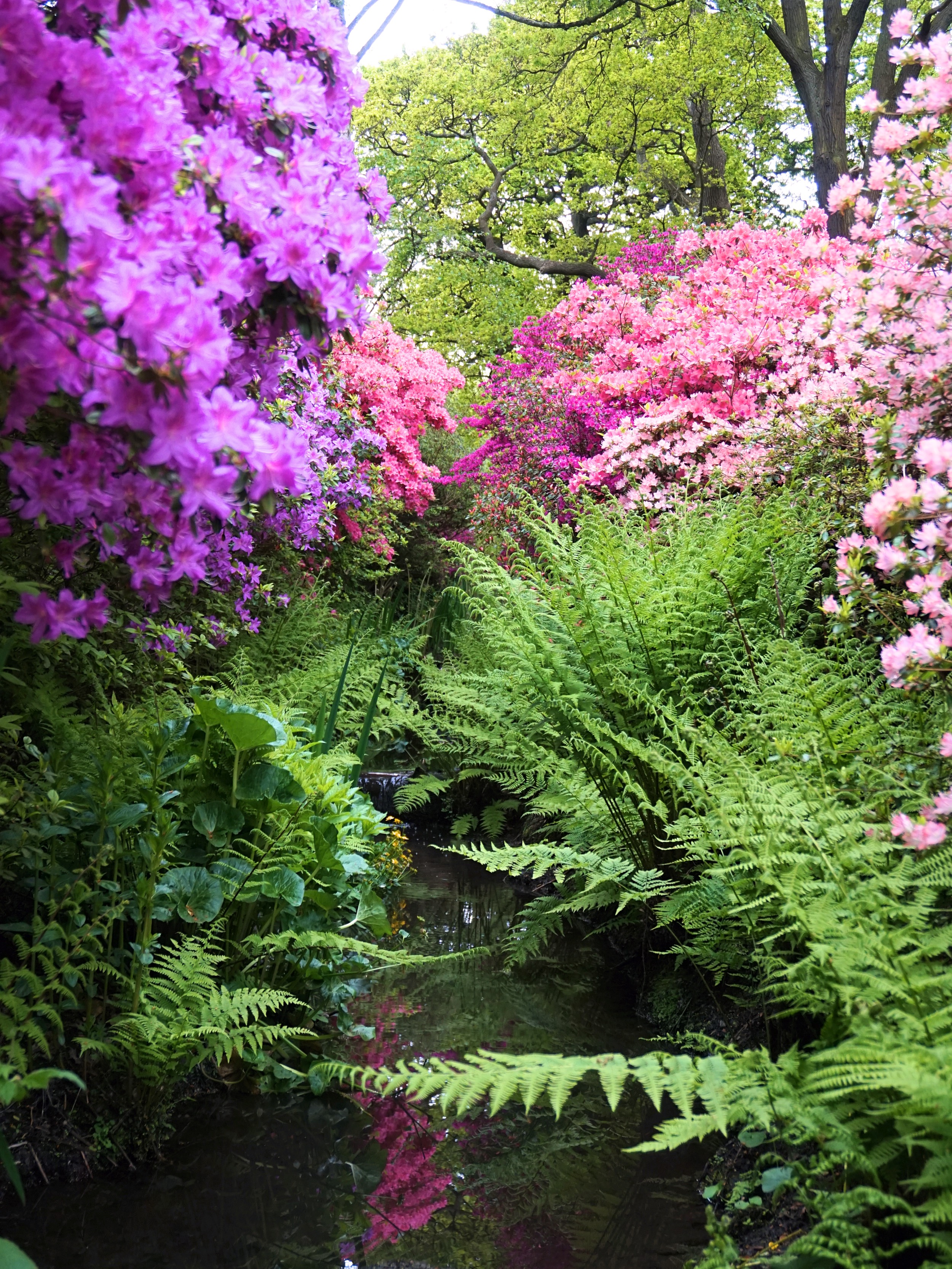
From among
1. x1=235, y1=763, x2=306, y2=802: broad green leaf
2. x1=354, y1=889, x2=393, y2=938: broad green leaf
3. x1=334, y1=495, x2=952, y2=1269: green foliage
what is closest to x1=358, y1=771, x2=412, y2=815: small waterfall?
x1=334, y1=495, x2=952, y2=1269: green foliage

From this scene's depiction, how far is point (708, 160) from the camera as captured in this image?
14789 mm

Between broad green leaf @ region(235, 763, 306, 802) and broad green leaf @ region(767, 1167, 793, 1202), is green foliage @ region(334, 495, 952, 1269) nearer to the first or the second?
broad green leaf @ region(767, 1167, 793, 1202)

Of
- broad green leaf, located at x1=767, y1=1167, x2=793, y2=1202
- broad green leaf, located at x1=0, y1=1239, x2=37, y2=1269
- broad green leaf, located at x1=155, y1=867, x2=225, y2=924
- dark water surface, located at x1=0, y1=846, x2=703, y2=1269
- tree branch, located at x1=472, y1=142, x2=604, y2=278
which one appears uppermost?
tree branch, located at x1=472, y1=142, x2=604, y2=278

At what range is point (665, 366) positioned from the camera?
6.38m

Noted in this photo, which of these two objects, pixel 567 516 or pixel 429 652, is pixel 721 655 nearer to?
pixel 567 516

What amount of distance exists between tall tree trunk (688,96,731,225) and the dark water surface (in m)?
14.0

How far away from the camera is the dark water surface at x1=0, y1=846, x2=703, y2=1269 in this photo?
184cm

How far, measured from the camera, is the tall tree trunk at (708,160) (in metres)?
14.1

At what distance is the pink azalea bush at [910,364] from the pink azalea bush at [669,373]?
709 mm

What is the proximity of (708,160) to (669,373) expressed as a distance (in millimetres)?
10425

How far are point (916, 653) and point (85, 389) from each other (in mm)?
1575

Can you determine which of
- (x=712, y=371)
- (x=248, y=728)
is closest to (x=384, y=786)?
(x=712, y=371)

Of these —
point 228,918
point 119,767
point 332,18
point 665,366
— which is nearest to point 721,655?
point 228,918

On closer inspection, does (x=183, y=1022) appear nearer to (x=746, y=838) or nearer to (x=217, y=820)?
(x=217, y=820)
